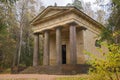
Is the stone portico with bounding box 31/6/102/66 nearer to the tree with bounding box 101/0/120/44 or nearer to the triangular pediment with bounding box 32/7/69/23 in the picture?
the triangular pediment with bounding box 32/7/69/23

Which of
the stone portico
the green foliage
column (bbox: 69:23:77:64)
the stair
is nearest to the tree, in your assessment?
the stair

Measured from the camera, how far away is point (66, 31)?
2630 centimetres

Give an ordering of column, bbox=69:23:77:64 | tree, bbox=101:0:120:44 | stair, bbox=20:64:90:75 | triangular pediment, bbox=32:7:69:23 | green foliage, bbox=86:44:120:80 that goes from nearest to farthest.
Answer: green foliage, bbox=86:44:120:80
tree, bbox=101:0:120:44
stair, bbox=20:64:90:75
column, bbox=69:23:77:64
triangular pediment, bbox=32:7:69:23

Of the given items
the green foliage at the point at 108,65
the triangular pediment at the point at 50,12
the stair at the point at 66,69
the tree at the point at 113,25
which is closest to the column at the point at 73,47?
the stair at the point at 66,69

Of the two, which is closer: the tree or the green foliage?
the green foliage

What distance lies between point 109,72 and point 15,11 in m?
33.5

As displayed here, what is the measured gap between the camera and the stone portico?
20797 mm

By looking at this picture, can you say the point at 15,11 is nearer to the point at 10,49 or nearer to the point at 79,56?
the point at 10,49

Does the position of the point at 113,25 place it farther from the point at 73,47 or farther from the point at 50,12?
the point at 50,12

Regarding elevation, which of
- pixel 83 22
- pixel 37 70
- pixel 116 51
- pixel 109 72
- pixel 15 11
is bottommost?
pixel 37 70

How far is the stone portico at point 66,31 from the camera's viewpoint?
20797 mm

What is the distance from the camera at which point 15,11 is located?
36531 mm

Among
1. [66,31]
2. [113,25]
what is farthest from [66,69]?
[66,31]

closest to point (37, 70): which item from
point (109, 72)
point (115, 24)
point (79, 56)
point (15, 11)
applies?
point (79, 56)
